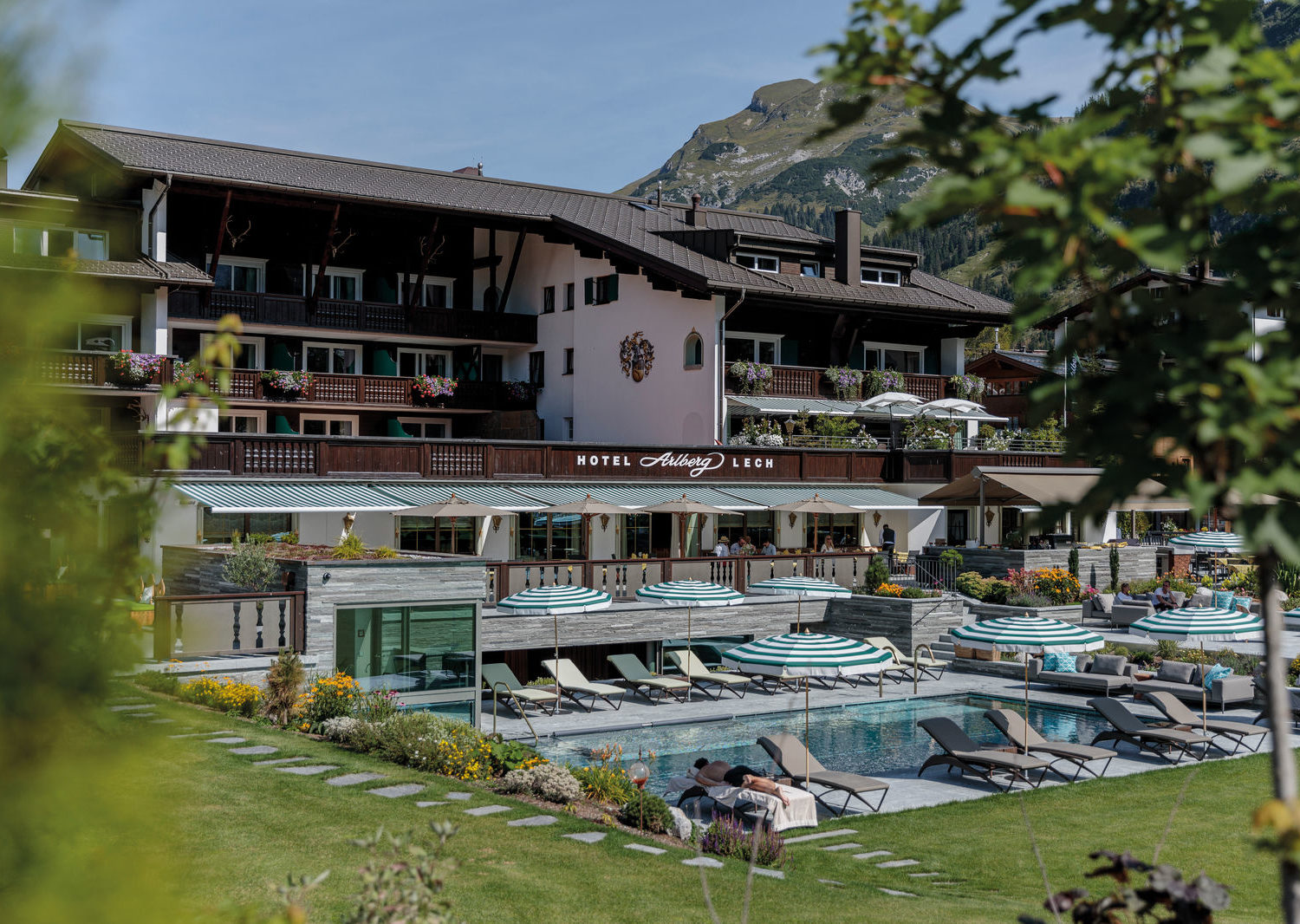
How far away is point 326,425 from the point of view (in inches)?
1462

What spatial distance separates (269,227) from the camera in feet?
123

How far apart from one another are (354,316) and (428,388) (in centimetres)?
324

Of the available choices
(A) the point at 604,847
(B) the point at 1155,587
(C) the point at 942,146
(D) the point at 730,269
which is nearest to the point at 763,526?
(D) the point at 730,269

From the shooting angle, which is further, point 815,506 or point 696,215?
point 696,215

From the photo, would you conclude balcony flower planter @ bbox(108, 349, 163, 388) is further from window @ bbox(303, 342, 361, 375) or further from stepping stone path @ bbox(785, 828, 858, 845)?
stepping stone path @ bbox(785, 828, 858, 845)

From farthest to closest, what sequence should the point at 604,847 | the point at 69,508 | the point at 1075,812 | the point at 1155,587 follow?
the point at 1155,587 < the point at 1075,812 < the point at 604,847 < the point at 69,508

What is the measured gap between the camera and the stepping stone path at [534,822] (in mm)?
11500

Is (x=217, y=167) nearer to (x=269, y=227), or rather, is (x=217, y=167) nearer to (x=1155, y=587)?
(x=269, y=227)

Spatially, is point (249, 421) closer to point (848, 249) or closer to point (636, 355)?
point (636, 355)

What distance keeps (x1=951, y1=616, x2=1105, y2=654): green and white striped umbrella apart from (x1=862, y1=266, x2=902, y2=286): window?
949 inches

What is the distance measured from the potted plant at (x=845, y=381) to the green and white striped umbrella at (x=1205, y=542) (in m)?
11.5

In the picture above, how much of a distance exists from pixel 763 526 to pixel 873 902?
2694cm

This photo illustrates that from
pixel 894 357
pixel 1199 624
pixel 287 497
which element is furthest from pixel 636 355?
pixel 1199 624

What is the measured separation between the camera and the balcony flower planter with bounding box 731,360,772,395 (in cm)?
3788
